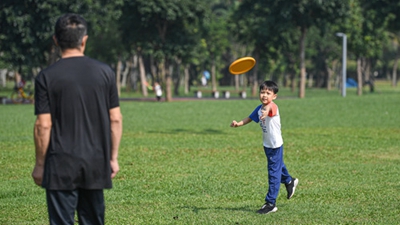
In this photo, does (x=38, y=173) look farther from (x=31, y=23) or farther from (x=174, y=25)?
(x=174, y=25)

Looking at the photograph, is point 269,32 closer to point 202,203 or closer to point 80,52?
point 202,203

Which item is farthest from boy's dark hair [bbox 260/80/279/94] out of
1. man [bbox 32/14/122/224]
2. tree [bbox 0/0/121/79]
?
tree [bbox 0/0/121/79]

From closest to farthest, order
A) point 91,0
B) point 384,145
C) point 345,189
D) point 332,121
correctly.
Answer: point 345,189 < point 384,145 < point 332,121 < point 91,0

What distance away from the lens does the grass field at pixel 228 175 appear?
8891mm

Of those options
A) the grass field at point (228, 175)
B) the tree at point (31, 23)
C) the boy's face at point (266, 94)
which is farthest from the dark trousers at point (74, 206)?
the tree at point (31, 23)

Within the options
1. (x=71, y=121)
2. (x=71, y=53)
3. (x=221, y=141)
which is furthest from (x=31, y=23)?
(x=71, y=121)

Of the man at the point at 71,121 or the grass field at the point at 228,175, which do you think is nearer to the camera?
the man at the point at 71,121

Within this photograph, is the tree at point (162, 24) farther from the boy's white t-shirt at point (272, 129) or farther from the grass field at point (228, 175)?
the boy's white t-shirt at point (272, 129)

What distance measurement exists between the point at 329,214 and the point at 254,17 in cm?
4503

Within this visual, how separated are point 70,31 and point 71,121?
0.65 metres

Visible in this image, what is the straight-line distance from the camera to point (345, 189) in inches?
430

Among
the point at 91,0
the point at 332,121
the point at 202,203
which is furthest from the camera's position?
the point at 91,0

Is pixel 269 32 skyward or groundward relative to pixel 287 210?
skyward

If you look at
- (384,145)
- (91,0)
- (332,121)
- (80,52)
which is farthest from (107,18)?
(80,52)
